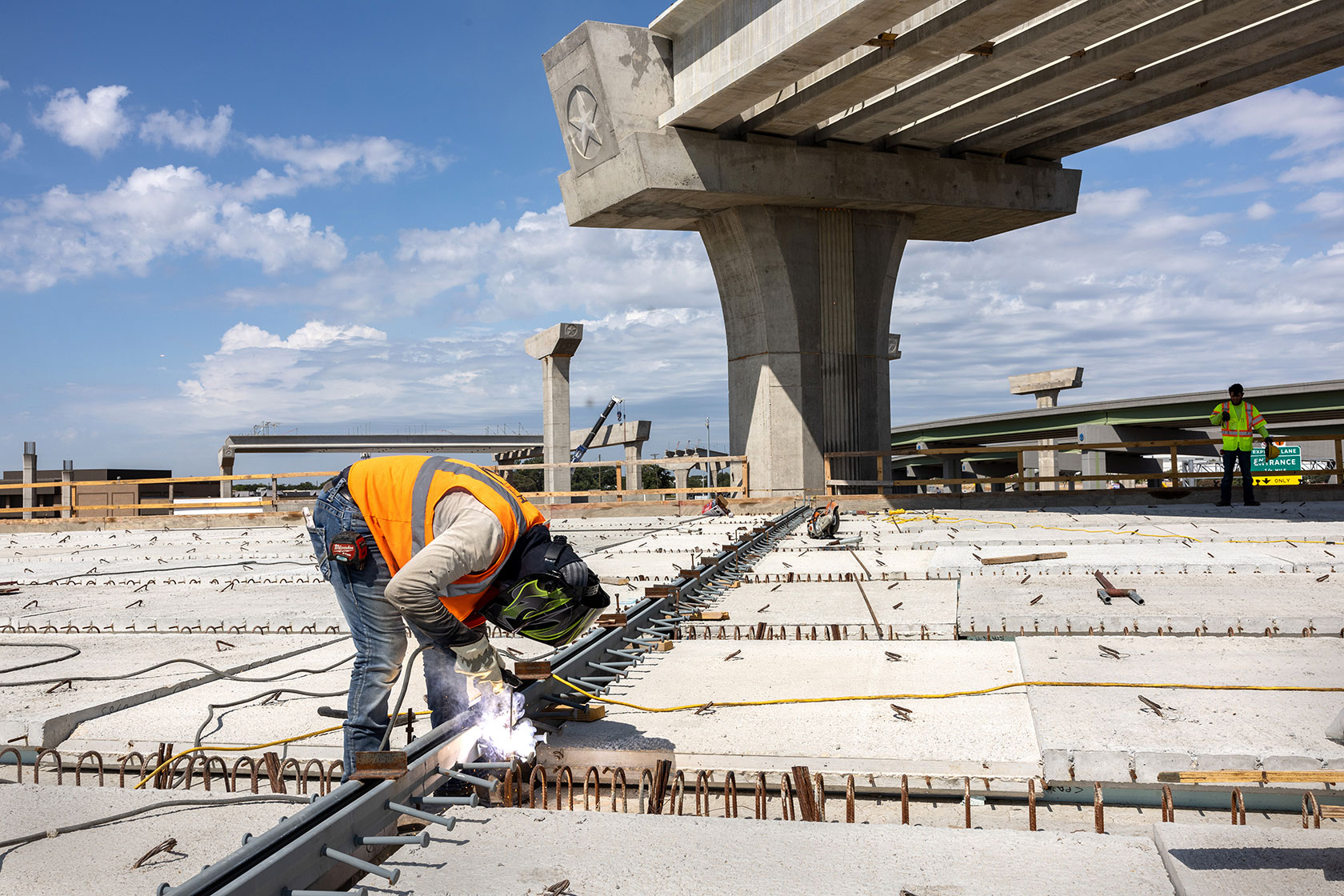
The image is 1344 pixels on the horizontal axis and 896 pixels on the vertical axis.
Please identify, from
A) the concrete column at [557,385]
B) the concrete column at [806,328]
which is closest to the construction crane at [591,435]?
the concrete column at [557,385]

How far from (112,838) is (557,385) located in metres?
30.0

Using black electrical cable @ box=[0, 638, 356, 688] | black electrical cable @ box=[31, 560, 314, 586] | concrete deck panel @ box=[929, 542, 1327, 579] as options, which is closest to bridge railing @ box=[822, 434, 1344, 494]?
concrete deck panel @ box=[929, 542, 1327, 579]

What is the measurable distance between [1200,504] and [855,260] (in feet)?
30.5

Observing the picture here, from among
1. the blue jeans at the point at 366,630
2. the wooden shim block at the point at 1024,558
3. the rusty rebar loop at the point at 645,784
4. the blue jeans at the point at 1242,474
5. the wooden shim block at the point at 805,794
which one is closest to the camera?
the wooden shim block at the point at 805,794

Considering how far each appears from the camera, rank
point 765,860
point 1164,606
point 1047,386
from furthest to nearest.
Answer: point 1047,386 → point 1164,606 → point 765,860

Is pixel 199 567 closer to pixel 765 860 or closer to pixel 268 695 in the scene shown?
pixel 268 695

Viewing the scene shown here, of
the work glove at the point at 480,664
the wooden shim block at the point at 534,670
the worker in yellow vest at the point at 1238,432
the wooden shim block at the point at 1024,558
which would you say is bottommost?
the wooden shim block at the point at 1024,558

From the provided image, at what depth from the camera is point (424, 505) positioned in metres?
3.05

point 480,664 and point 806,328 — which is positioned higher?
point 806,328

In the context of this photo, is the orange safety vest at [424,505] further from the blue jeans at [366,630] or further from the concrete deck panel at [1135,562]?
the concrete deck panel at [1135,562]

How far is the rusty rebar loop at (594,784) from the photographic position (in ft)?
9.28

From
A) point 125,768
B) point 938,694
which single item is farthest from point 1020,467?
point 125,768

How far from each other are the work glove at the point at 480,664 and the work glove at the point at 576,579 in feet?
1.13

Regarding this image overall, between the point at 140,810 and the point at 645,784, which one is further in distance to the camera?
the point at 645,784
